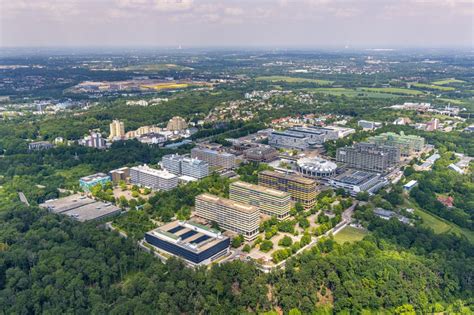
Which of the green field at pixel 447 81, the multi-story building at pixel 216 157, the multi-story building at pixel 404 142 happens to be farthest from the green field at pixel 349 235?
the green field at pixel 447 81

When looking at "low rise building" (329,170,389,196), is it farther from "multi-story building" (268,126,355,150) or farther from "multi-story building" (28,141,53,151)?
"multi-story building" (28,141,53,151)

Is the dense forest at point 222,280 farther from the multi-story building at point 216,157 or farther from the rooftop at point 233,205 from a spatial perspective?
the multi-story building at point 216,157

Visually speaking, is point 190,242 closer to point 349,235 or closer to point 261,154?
point 349,235

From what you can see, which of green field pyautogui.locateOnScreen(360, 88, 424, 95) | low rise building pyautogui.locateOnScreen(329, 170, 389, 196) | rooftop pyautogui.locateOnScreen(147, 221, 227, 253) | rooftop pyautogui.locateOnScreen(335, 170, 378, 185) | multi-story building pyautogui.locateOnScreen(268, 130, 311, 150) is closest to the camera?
rooftop pyautogui.locateOnScreen(147, 221, 227, 253)

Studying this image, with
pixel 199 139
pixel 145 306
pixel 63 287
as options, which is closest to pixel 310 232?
pixel 145 306

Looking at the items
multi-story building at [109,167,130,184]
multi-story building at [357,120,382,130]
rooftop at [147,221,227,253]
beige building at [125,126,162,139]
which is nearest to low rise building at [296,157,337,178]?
rooftop at [147,221,227,253]

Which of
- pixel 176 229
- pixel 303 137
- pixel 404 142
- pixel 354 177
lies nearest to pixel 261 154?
pixel 303 137
